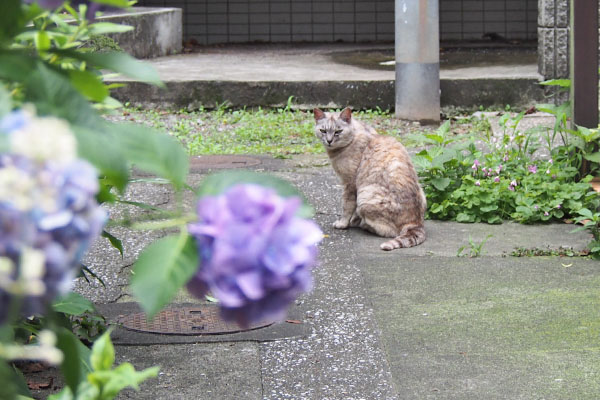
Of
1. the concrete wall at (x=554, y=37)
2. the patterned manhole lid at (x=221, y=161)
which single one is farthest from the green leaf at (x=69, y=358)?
the concrete wall at (x=554, y=37)

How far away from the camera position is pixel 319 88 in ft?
28.0

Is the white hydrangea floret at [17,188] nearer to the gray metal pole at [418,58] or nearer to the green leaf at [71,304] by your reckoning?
the green leaf at [71,304]

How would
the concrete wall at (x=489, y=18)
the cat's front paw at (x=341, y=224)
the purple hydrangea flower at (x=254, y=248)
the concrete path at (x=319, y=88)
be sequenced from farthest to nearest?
the concrete wall at (x=489, y=18) → the concrete path at (x=319, y=88) → the cat's front paw at (x=341, y=224) → the purple hydrangea flower at (x=254, y=248)

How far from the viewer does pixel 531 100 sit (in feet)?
26.9

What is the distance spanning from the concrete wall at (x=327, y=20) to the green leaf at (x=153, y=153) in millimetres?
11835

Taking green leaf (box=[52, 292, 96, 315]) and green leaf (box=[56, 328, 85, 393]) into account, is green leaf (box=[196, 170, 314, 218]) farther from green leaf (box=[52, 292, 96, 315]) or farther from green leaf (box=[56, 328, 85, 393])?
green leaf (box=[52, 292, 96, 315])

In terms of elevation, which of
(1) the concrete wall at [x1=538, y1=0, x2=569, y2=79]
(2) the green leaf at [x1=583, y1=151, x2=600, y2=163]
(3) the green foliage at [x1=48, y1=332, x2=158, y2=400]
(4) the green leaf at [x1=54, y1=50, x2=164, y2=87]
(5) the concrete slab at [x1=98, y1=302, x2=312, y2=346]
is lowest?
(5) the concrete slab at [x1=98, y1=302, x2=312, y2=346]

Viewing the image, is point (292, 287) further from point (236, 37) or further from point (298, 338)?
point (236, 37)

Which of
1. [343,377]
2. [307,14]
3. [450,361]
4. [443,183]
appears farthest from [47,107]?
[307,14]

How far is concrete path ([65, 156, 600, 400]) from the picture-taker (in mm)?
3027

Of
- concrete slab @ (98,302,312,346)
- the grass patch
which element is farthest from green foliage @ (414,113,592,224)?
concrete slab @ (98,302,312,346)

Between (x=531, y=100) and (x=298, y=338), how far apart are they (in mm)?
5428

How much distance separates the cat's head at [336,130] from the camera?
206 inches

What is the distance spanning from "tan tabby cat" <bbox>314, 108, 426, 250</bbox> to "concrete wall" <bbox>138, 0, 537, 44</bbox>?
736 cm
